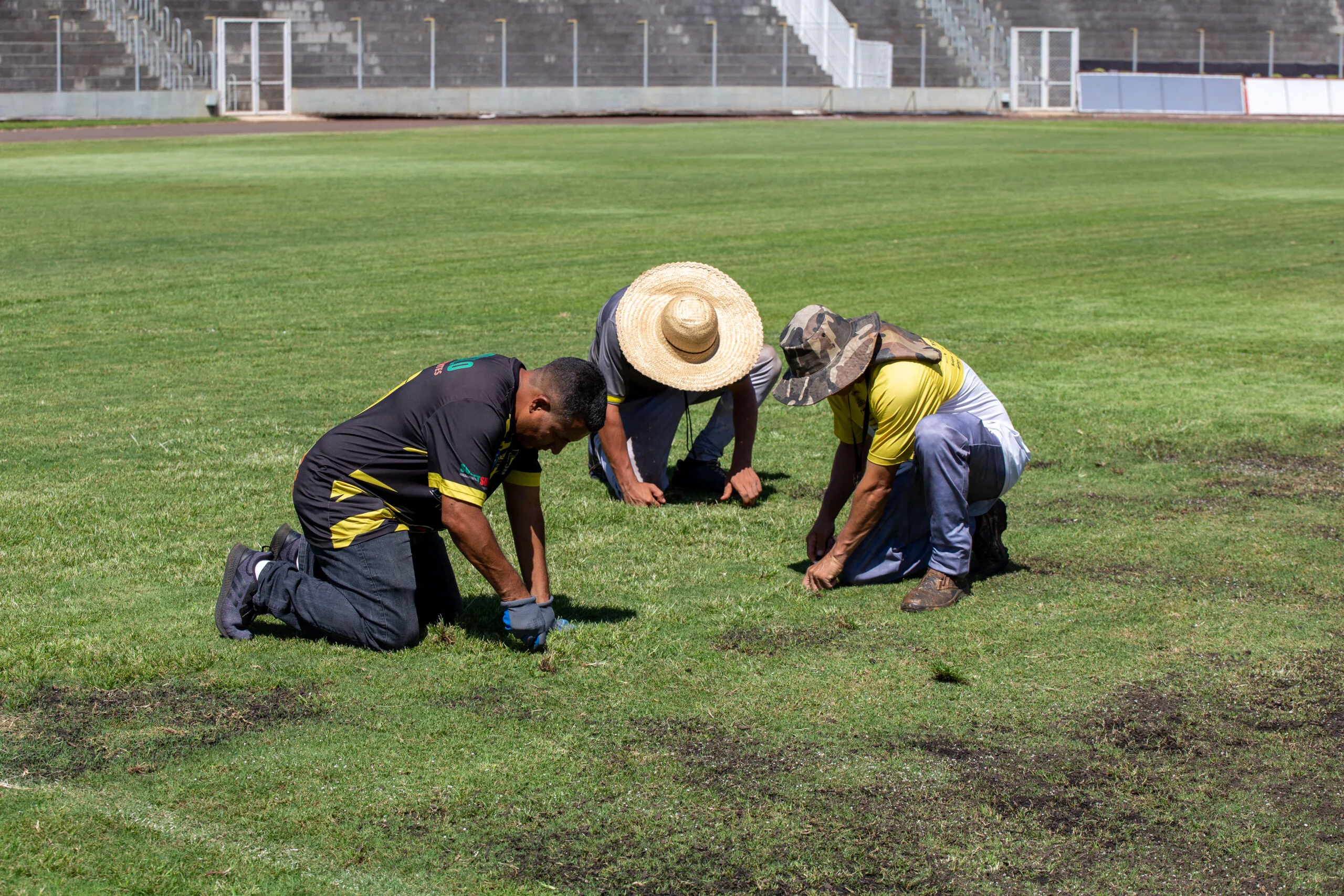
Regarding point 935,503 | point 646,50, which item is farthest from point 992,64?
point 935,503

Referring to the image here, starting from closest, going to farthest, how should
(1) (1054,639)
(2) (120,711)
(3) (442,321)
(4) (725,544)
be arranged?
(2) (120,711) → (1) (1054,639) → (4) (725,544) → (3) (442,321)

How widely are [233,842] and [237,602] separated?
1.75 metres

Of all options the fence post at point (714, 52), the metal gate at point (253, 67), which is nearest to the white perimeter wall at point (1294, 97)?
the fence post at point (714, 52)

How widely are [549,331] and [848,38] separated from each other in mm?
46663

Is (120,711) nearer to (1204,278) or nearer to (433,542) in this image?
(433,542)

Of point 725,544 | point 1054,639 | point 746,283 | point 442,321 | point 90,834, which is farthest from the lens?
point 746,283

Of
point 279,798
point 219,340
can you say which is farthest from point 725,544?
point 219,340

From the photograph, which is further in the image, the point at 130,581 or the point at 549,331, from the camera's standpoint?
the point at 549,331

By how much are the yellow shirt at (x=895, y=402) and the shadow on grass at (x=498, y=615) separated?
1.23 m

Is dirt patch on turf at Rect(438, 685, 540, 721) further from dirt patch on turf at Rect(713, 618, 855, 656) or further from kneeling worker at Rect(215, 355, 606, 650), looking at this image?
dirt patch on turf at Rect(713, 618, 855, 656)

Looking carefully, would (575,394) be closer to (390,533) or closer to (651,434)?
(390,533)

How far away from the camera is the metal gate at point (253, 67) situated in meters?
47.4

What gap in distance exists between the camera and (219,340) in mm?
12117

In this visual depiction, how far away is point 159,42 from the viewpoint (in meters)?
49.0
